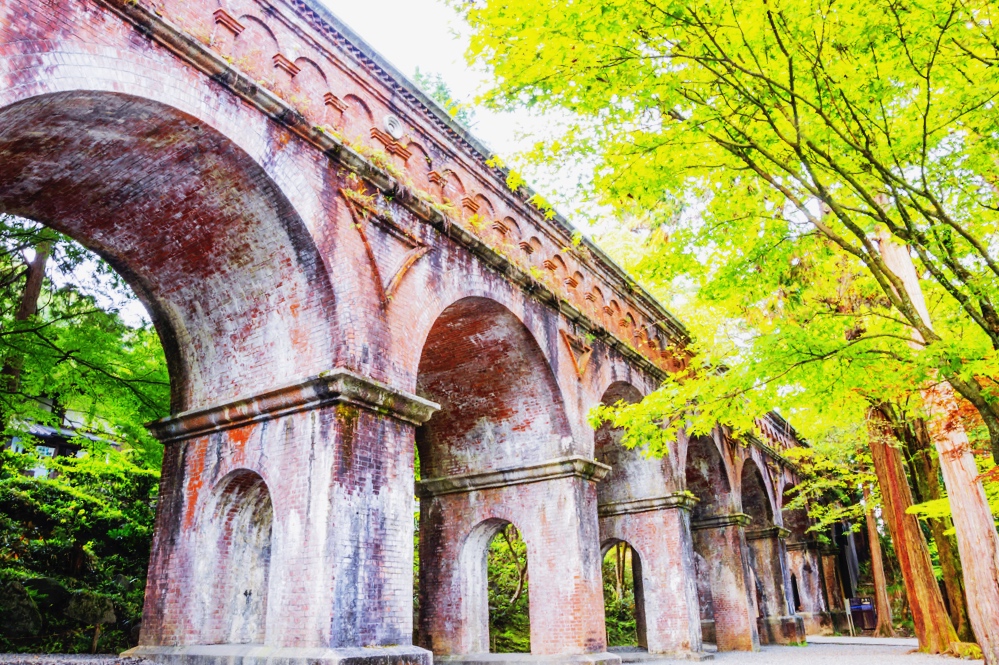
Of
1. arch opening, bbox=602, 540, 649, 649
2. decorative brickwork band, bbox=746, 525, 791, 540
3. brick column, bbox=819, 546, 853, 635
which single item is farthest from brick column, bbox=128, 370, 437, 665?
brick column, bbox=819, 546, 853, 635

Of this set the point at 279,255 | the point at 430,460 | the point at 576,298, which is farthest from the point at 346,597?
the point at 576,298

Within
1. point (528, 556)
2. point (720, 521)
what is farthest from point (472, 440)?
point (720, 521)

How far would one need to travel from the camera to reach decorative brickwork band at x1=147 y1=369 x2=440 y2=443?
24.0ft

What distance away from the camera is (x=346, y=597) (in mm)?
6738

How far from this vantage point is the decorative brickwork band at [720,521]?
696 inches

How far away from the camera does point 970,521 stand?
9656 mm

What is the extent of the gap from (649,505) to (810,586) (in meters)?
19.7

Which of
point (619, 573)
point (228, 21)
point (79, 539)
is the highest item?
point (228, 21)

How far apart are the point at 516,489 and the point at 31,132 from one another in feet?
26.7

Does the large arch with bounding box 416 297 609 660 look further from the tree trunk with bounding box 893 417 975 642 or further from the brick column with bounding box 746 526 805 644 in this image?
the brick column with bounding box 746 526 805 644

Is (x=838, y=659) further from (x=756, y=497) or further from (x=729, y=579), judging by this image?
(x=756, y=497)

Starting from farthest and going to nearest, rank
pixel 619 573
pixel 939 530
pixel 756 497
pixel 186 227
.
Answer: pixel 619 573 < pixel 756 497 < pixel 939 530 < pixel 186 227

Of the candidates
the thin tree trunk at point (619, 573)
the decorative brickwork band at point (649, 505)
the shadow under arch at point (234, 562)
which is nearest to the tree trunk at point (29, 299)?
the shadow under arch at point (234, 562)

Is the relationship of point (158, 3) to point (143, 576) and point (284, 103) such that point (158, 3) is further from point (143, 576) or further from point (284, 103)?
point (143, 576)
